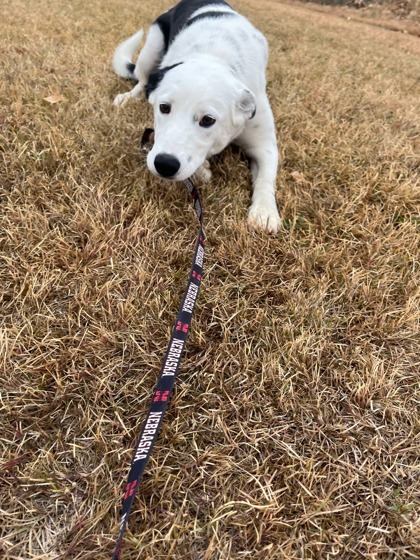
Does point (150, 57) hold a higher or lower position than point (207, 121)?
lower

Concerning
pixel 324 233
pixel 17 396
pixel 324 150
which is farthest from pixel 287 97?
pixel 17 396

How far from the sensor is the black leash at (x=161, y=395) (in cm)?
108

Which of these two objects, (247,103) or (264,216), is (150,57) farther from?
(264,216)

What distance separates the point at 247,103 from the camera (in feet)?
7.97

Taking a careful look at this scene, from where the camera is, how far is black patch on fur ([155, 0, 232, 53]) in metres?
3.32

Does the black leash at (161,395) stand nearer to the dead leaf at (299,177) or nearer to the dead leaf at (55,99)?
the dead leaf at (299,177)

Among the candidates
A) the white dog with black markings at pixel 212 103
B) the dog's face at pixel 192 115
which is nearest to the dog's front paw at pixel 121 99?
the white dog with black markings at pixel 212 103

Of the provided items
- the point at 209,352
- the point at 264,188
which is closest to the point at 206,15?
the point at 264,188

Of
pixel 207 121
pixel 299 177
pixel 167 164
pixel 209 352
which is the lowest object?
pixel 209 352

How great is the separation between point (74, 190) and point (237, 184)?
0.98m

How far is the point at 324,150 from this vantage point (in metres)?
2.89

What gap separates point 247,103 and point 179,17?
168 cm

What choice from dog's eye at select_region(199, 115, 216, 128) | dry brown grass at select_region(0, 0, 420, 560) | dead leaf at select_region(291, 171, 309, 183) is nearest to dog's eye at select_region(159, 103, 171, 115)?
dog's eye at select_region(199, 115, 216, 128)

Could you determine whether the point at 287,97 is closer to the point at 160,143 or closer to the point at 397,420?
the point at 160,143
